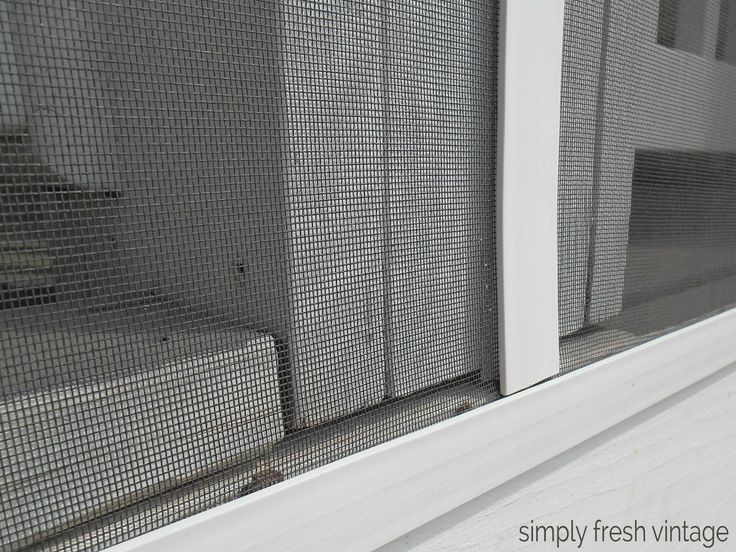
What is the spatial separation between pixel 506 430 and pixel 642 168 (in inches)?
21.7

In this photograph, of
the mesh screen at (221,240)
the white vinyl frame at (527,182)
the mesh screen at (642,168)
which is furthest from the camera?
the mesh screen at (642,168)

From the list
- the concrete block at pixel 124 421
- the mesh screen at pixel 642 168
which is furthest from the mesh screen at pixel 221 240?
the mesh screen at pixel 642 168

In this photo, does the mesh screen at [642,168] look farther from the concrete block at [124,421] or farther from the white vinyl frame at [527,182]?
the concrete block at [124,421]

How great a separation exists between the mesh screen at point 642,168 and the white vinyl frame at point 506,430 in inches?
2.8

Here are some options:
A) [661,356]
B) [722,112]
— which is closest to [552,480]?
[661,356]

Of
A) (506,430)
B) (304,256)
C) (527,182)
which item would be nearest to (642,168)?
(527,182)

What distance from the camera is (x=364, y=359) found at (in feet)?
2.13

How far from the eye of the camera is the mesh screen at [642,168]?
2.81ft

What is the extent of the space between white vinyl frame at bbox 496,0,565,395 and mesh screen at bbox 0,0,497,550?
1.2 inches

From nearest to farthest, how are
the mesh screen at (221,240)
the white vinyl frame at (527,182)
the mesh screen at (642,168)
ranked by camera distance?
the mesh screen at (221,240) < the white vinyl frame at (527,182) < the mesh screen at (642,168)

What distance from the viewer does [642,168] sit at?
3.21 feet

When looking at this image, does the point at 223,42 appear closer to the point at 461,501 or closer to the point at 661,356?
the point at 461,501

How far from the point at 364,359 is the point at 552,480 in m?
0.41

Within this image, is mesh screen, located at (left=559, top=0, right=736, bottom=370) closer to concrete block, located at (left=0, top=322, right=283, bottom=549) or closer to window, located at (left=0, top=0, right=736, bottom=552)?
window, located at (left=0, top=0, right=736, bottom=552)
